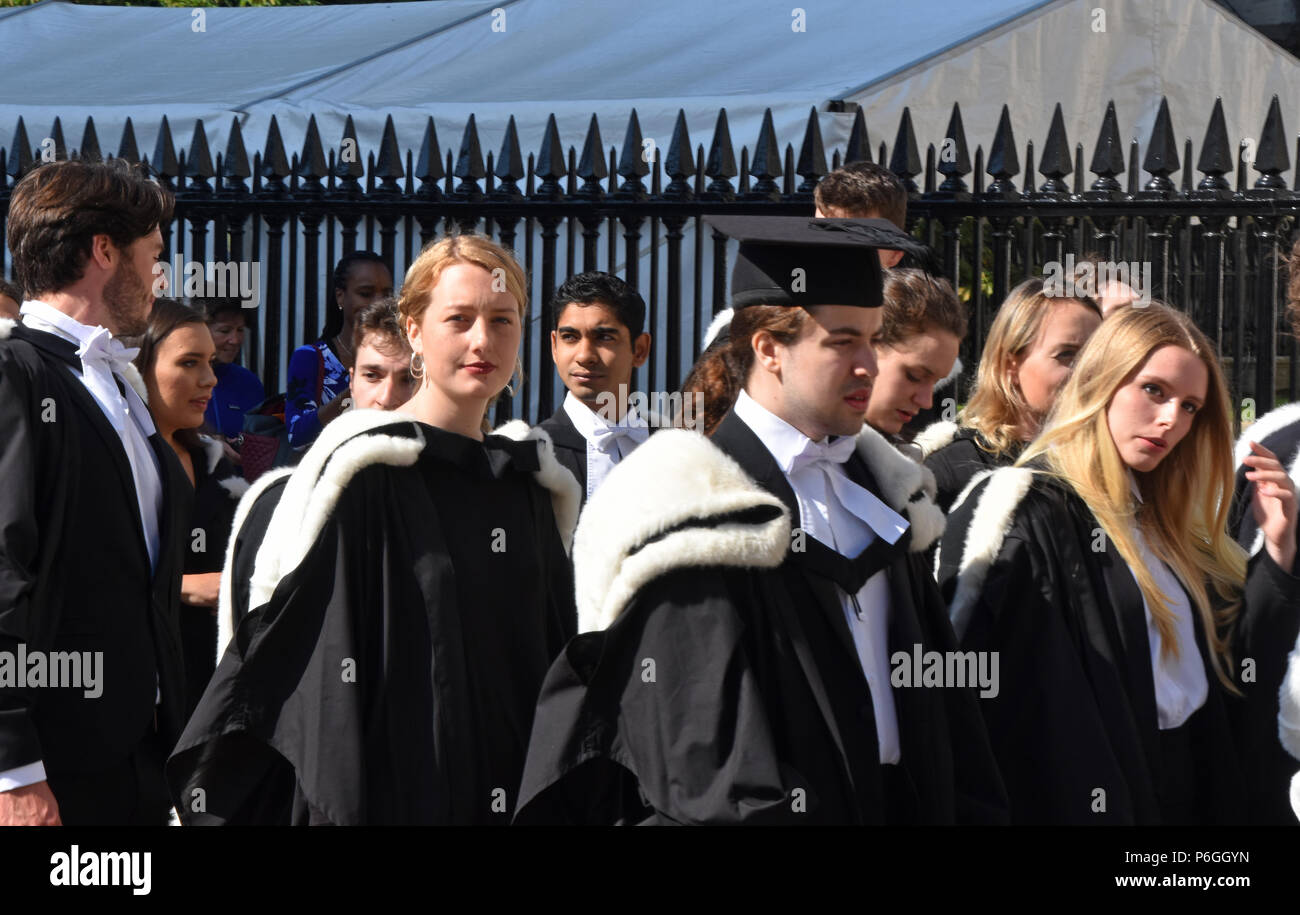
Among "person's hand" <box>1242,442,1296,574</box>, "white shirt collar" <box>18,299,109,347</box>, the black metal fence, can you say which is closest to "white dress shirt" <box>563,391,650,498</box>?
the black metal fence

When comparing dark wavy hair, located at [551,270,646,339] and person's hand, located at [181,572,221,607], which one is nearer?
person's hand, located at [181,572,221,607]

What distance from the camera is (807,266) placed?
318 centimetres

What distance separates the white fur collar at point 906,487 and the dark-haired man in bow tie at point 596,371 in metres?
1.76

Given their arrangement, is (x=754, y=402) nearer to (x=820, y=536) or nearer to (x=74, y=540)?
(x=820, y=536)

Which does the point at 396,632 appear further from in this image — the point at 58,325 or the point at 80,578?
the point at 58,325

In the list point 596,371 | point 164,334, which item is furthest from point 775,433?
point 164,334

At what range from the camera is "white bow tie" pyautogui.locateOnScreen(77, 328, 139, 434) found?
3.69m

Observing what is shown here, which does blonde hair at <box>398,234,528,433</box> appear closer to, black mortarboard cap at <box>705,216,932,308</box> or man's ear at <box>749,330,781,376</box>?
black mortarboard cap at <box>705,216,932,308</box>

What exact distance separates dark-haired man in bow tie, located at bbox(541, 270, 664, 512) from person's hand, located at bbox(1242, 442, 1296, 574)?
188 cm

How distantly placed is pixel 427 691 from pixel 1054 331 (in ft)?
6.41

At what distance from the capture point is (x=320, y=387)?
6.47 metres

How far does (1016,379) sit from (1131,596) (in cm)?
90
